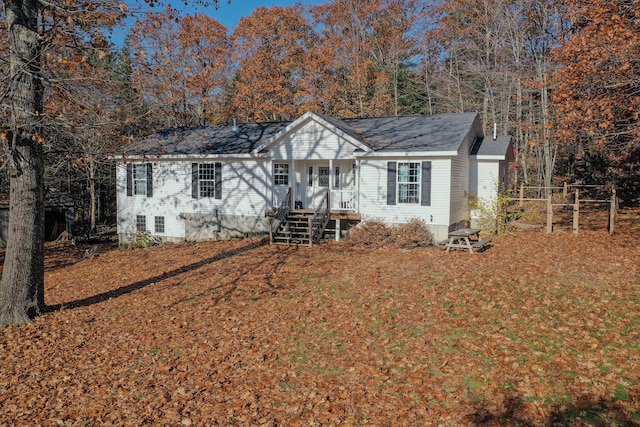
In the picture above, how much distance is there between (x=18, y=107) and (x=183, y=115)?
2704 centimetres

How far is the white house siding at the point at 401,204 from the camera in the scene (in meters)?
16.5

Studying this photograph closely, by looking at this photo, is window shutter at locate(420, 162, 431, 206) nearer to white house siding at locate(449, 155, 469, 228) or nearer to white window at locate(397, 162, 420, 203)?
white window at locate(397, 162, 420, 203)

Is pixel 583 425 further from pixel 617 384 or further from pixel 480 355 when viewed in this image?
pixel 480 355

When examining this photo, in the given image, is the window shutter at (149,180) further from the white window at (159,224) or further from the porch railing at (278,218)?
the porch railing at (278,218)

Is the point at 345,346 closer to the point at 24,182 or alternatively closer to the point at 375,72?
the point at 24,182

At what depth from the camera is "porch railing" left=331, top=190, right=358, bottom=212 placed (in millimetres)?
18297

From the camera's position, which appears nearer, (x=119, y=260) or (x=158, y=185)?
(x=119, y=260)

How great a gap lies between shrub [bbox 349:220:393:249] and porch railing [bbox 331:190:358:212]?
157 cm

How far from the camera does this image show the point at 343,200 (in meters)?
18.4

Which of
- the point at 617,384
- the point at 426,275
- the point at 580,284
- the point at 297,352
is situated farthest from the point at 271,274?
the point at 617,384

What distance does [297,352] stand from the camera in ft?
25.0

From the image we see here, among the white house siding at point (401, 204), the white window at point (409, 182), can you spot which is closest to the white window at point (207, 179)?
the white house siding at point (401, 204)

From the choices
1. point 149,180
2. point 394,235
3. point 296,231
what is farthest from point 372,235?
point 149,180

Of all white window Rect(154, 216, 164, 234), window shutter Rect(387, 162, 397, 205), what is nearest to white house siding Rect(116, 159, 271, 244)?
white window Rect(154, 216, 164, 234)
